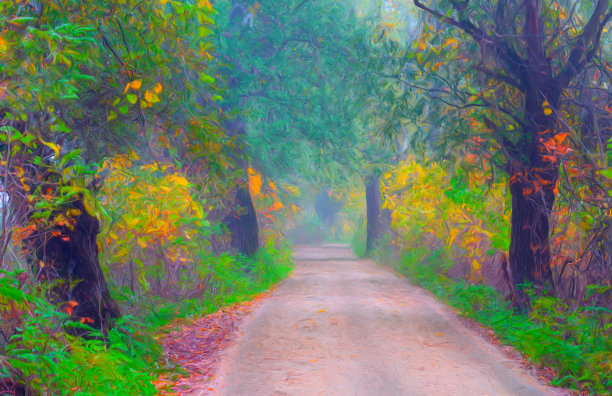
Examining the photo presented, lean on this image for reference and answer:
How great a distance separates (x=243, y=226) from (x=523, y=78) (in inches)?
428

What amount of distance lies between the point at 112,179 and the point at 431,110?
7.09 meters

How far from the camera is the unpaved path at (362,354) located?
23.2 ft

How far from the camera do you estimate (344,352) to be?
350 inches

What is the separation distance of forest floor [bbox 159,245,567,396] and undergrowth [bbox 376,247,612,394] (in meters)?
0.35

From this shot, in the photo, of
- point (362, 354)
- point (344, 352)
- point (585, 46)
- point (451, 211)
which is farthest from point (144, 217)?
point (585, 46)

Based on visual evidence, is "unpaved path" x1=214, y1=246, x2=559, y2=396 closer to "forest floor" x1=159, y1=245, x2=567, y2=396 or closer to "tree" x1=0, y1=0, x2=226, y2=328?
"forest floor" x1=159, y1=245, x2=567, y2=396

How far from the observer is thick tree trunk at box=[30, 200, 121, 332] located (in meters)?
7.20

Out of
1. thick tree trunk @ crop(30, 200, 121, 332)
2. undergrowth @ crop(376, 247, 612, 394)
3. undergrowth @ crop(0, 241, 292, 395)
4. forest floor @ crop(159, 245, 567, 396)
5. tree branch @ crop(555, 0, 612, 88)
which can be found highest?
tree branch @ crop(555, 0, 612, 88)

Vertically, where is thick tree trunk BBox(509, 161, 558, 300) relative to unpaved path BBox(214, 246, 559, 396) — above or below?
above

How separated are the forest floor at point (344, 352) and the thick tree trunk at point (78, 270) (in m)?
1.50

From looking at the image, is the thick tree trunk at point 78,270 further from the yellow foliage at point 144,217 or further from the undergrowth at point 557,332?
the undergrowth at point 557,332

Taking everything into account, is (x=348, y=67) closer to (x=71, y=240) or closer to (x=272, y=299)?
(x=272, y=299)

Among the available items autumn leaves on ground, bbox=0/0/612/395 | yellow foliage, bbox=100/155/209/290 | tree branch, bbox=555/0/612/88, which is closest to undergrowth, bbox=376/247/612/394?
autumn leaves on ground, bbox=0/0/612/395

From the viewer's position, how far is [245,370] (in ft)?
25.9
